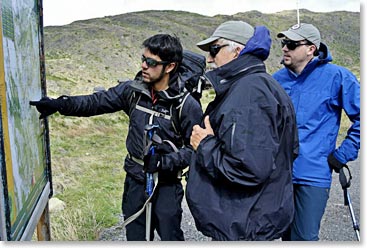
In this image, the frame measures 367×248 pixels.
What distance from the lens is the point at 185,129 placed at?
2.70 metres

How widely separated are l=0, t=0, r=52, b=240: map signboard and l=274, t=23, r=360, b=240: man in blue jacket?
4.74 ft

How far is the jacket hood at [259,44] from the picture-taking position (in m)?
2.02

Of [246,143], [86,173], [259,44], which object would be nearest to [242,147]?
[246,143]

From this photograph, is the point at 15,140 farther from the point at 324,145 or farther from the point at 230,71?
the point at 324,145

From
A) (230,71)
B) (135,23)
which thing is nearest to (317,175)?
(230,71)

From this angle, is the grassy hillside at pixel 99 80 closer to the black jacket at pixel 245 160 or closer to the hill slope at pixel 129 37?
the hill slope at pixel 129 37

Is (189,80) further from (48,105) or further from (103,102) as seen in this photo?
(48,105)

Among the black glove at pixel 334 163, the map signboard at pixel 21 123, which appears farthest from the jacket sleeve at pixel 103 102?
the black glove at pixel 334 163

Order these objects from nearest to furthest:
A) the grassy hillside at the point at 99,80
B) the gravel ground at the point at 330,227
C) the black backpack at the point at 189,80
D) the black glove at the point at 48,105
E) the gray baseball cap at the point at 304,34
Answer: the black glove at the point at 48,105
the black backpack at the point at 189,80
the gray baseball cap at the point at 304,34
the gravel ground at the point at 330,227
the grassy hillside at the point at 99,80

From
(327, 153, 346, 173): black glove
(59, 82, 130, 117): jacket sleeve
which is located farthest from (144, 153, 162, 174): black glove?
(327, 153, 346, 173): black glove

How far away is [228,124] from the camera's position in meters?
1.84

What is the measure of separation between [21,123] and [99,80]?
1915 centimetres

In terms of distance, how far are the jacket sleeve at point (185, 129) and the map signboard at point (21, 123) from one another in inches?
28.3

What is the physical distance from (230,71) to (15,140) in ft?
3.08
